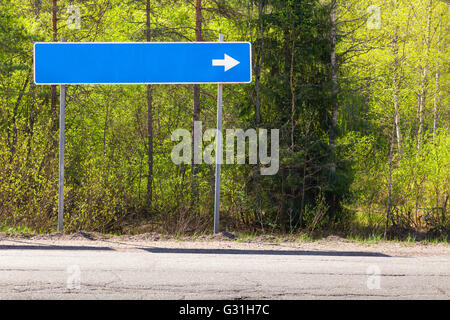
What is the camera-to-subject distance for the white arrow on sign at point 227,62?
9.57m

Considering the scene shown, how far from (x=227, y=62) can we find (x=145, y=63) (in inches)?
62.7

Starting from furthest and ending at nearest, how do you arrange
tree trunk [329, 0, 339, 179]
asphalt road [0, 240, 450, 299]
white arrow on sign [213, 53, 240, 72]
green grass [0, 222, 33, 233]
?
tree trunk [329, 0, 339, 179], green grass [0, 222, 33, 233], white arrow on sign [213, 53, 240, 72], asphalt road [0, 240, 450, 299]

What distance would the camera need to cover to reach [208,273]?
6.60m

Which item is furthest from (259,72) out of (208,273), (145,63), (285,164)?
(208,273)

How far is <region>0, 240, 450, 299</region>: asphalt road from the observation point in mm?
5676

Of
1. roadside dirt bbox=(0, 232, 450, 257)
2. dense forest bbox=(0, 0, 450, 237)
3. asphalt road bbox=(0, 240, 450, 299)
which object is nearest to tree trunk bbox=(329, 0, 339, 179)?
dense forest bbox=(0, 0, 450, 237)

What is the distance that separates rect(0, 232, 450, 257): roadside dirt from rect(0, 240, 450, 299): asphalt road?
0.10 meters

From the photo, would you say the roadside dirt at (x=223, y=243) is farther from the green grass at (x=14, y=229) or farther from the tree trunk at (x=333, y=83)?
the tree trunk at (x=333, y=83)

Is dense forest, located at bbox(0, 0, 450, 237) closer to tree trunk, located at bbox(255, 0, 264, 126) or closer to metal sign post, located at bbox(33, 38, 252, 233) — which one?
tree trunk, located at bbox(255, 0, 264, 126)

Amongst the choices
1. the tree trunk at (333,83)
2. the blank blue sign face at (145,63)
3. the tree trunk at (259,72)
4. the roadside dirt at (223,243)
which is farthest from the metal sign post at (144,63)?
the tree trunk at (333,83)

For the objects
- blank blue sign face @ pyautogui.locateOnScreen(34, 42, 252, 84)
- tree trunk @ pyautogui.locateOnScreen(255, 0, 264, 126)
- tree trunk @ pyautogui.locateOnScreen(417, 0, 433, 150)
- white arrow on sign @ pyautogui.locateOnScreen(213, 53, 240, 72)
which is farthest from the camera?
tree trunk @ pyautogui.locateOnScreen(417, 0, 433, 150)

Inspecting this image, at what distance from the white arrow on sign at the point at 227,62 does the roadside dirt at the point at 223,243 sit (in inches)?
130
